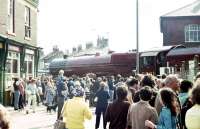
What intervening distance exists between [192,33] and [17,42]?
28.1 meters

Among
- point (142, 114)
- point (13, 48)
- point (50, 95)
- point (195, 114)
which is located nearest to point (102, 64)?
point (13, 48)

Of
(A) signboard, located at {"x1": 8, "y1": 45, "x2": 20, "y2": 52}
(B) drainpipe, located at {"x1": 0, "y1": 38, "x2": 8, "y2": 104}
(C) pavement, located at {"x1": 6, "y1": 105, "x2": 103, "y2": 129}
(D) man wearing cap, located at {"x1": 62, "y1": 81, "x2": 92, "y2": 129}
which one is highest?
(A) signboard, located at {"x1": 8, "y1": 45, "x2": 20, "y2": 52}

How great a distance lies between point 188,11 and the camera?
184 ft

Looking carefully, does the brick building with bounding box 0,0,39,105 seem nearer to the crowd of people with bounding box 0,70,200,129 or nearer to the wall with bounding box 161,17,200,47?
the crowd of people with bounding box 0,70,200,129

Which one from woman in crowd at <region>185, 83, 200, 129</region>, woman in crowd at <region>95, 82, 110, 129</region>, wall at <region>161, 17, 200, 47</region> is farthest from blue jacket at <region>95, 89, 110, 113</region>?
wall at <region>161, 17, 200, 47</region>

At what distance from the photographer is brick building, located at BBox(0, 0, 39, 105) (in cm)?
2884

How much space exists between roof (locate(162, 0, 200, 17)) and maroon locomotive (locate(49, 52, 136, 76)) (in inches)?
509

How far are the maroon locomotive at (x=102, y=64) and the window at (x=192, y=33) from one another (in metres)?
13.0

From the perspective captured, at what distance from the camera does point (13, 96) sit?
29.2 meters

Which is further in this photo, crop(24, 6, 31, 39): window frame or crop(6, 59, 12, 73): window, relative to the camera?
crop(24, 6, 31, 39): window frame

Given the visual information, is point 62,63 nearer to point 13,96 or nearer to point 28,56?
point 28,56

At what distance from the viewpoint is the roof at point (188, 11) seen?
182ft

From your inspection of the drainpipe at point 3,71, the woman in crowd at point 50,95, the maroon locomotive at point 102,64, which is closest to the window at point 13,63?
the drainpipe at point 3,71

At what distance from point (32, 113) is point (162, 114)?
19.0m
